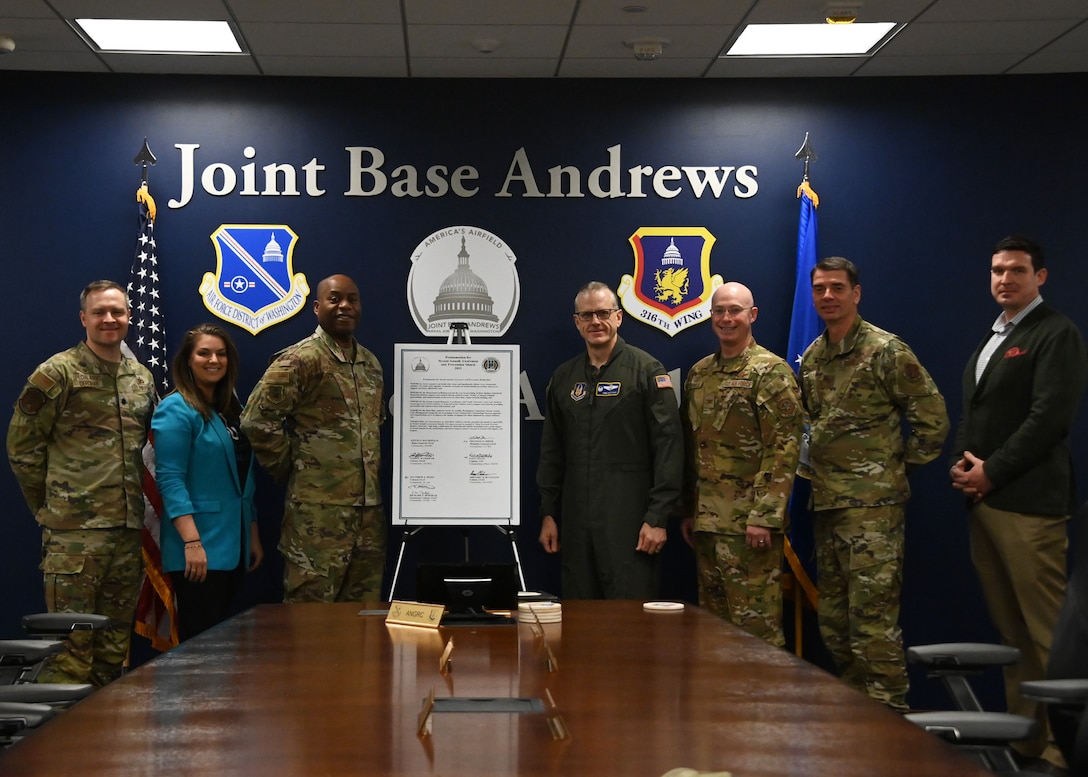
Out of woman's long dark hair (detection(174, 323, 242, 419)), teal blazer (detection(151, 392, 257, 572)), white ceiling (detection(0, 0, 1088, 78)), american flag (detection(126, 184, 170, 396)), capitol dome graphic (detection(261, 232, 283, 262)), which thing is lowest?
teal blazer (detection(151, 392, 257, 572))

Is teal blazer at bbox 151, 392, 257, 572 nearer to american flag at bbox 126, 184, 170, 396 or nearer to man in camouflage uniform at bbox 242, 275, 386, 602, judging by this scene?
man in camouflage uniform at bbox 242, 275, 386, 602

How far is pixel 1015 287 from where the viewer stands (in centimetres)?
486

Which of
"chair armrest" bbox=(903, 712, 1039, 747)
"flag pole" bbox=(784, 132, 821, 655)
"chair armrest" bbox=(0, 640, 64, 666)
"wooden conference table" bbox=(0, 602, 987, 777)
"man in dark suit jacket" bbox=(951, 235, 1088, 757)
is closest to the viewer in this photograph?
"wooden conference table" bbox=(0, 602, 987, 777)

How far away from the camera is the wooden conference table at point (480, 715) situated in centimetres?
180

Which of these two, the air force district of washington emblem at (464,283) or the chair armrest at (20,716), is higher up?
the air force district of washington emblem at (464,283)

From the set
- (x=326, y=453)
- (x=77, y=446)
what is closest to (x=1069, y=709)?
(x=326, y=453)

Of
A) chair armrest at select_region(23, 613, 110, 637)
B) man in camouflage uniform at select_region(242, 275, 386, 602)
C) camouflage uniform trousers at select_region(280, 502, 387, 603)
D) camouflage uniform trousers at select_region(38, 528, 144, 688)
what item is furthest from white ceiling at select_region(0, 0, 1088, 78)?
chair armrest at select_region(23, 613, 110, 637)

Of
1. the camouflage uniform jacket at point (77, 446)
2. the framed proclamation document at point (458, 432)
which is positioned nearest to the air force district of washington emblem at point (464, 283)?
the framed proclamation document at point (458, 432)

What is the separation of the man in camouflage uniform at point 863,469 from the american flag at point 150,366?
3124mm

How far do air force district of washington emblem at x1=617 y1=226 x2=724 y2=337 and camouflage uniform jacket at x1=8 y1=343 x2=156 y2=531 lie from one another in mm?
2593

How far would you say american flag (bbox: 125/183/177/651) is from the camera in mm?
5297

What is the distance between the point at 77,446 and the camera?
496 centimetres

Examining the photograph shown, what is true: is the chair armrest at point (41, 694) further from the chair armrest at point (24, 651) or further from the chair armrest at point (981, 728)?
the chair armrest at point (981, 728)

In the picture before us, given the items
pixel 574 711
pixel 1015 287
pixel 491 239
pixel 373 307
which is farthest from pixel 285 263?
pixel 574 711
